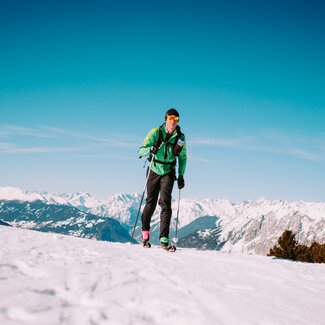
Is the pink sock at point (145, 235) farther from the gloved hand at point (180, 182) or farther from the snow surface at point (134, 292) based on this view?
the snow surface at point (134, 292)

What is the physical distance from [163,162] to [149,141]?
79 centimetres

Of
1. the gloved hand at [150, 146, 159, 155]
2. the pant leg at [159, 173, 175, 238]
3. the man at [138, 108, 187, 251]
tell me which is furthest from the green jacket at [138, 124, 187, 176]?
the pant leg at [159, 173, 175, 238]

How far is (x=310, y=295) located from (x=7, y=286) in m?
4.52

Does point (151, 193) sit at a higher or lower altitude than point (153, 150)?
lower

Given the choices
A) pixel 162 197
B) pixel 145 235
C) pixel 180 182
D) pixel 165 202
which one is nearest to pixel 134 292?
pixel 165 202

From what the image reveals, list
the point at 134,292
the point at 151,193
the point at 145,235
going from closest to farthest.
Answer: the point at 134,292 → the point at 151,193 → the point at 145,235

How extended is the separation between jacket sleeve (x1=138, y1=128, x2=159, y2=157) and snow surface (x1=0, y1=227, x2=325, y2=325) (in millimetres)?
4278

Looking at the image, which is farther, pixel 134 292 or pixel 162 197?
pixel 162 197

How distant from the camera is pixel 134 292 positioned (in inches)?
159

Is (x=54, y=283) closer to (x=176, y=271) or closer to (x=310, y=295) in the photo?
(x=176, y=271)

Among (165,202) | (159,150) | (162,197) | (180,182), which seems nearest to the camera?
(165,202)

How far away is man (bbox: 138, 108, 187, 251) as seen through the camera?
10.0 meters

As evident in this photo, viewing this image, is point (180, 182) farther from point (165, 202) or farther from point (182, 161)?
point (165, 202)

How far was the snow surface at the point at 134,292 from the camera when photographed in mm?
3162
